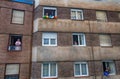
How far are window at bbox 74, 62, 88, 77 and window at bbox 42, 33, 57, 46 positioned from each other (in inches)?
102

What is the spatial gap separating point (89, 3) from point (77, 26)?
2721 mm

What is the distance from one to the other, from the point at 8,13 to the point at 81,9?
6472 mm

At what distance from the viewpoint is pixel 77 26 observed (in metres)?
12.3

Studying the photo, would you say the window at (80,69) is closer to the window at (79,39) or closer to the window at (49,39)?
the window at (79,39)

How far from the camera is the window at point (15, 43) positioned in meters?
11.3

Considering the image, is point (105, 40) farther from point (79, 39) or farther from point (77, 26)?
point (77, 26)

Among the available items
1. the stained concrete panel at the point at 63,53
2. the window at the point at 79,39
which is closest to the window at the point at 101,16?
the window at the point at 79,39

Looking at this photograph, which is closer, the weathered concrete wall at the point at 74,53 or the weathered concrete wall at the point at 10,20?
the weathered concrete wall at the point at 74,53

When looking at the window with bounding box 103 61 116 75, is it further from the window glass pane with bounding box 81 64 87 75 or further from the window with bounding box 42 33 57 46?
the window with bounding box 42 33 57 46

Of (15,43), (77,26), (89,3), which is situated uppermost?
(89,3)

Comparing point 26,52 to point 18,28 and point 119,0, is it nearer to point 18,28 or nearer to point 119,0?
point 18,28

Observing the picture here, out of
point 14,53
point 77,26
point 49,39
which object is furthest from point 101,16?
point 14,53

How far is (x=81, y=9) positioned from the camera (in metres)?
12.9

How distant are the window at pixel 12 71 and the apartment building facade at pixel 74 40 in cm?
137
